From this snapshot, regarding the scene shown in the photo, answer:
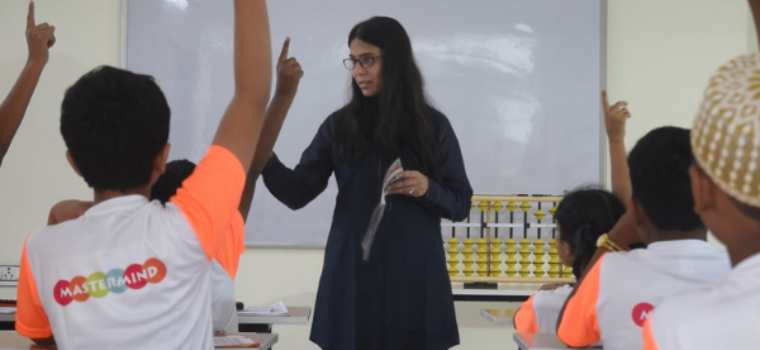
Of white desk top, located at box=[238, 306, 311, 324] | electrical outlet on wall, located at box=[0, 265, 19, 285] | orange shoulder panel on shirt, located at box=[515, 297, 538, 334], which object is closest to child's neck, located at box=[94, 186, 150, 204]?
orange shoulder panel on shirt, located at box=[515, 297, 538, 334]

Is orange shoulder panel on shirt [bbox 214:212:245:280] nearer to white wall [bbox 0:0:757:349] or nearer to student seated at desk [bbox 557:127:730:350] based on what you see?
student seated at desk [bbox 557:127:730:350]

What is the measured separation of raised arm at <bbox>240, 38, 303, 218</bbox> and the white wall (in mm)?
3567

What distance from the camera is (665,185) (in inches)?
68.4

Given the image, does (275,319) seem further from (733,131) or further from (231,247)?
(733,131)

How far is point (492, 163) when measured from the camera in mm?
5109

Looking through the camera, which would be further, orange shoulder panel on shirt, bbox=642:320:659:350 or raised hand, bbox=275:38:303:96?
raised hand, bbox=275:38:303:96

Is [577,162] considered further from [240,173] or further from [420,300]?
[240,173]

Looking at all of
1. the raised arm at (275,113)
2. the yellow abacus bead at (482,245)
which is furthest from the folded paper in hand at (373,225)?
the yellow abacus bead at (482,245)

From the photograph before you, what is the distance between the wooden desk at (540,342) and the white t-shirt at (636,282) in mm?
208

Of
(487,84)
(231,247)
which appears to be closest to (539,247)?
(487,84)

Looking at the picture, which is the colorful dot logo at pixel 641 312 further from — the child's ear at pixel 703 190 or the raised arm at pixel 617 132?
the child's ear at pixel 703 190

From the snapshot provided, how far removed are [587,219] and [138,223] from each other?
1814 mm

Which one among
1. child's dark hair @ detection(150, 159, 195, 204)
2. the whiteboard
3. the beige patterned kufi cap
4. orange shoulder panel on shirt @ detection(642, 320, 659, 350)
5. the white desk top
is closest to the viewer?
the beige patterned kufi cap

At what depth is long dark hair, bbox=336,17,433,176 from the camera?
2.53 metres
